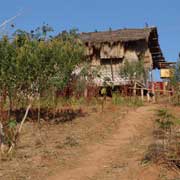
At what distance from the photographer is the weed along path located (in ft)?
21.0

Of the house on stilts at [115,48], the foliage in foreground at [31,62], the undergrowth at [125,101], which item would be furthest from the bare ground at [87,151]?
the house on stilts at [115,48]

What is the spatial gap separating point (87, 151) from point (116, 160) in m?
1.16

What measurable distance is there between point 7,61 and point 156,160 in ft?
18.0

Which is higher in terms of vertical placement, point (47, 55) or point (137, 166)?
point (47, 55)

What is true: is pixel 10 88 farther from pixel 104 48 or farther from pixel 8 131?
pixel 104 48

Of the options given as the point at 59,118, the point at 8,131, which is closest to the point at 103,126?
the point at 59,118

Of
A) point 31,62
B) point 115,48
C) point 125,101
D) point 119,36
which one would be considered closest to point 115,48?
point 115,48

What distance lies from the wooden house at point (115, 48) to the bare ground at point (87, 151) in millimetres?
8262

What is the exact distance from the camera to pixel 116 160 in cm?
748

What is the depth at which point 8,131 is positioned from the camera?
27.6 ft

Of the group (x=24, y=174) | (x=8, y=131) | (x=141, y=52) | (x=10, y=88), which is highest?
(x=141, y=52)

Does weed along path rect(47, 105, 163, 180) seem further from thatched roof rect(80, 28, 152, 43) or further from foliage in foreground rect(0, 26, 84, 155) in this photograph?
thatched roof rect(80, 28, 152, 43)

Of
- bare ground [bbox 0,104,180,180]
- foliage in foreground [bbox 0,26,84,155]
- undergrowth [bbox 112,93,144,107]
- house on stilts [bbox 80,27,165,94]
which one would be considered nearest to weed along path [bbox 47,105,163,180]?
bare ground [bbox 0,104,180,180]

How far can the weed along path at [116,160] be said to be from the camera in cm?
641
